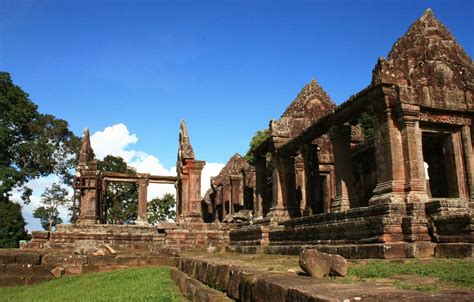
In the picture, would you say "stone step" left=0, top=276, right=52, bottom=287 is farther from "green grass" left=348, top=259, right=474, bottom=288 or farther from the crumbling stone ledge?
"green grass" left=348, top=259, right=474, bottom=288

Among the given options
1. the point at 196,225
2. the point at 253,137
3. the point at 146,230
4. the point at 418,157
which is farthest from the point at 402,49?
the point at 253,137

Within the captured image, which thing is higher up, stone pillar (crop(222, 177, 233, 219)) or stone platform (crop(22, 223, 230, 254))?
stone pillar (crop(222, 177, 233, 219))

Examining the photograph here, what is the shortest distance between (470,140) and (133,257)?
10410 millimetres

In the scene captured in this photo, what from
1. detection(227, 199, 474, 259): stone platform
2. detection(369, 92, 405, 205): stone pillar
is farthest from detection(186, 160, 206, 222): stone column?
detection(369, 92, 405, 205): stone pillar

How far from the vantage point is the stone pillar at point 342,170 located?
431 inches

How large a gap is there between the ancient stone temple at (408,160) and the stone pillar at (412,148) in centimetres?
2

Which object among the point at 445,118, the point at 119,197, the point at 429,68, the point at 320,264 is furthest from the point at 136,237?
the point at 119,197

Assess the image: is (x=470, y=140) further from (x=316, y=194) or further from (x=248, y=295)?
(x=248, y=295)

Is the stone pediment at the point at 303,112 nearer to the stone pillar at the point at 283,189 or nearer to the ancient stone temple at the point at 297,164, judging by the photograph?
the ancient stone temple at the point at 297,164

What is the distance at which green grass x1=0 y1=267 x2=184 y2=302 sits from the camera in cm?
757

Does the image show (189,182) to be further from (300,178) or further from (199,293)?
(199,293)

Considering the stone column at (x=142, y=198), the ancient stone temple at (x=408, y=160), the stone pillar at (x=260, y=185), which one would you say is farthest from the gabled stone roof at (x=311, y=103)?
the stone column at (x=142, y=198)

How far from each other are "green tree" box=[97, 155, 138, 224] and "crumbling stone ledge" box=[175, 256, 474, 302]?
4518cm

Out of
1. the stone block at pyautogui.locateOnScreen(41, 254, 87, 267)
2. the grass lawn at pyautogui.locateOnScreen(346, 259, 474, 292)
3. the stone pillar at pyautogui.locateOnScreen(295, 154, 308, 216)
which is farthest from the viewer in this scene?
the stone pillar at pyautogui.locateOnScreen(295, 154, 308, 216)
